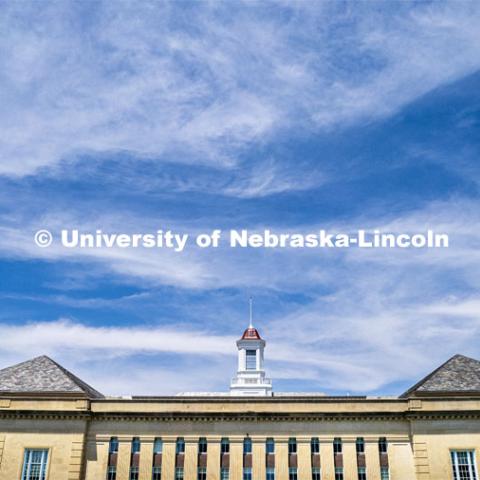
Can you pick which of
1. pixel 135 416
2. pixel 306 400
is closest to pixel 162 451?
pixel 135 416

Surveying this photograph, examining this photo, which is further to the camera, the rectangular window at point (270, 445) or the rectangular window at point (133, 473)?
the rectangular window at point (270, 445)

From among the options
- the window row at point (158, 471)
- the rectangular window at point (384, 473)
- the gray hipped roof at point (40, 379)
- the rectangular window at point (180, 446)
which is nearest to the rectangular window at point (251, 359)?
the gray hipped roof at point (40, 379)

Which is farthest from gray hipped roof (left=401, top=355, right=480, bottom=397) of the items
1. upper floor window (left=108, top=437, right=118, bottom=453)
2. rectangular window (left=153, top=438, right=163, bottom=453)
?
upper floor window (left=108, top=437, right=118, bottom=453)

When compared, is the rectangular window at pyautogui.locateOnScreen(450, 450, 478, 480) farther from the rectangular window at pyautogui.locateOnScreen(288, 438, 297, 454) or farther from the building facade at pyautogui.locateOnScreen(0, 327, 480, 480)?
the rectangular window at pyautogui.locateOnScreen(288, 438, 297, 454)

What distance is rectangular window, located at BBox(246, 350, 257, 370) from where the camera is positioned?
75875 mm

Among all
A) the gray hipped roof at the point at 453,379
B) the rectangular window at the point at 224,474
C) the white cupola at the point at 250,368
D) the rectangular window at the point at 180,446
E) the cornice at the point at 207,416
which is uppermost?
the white cupola at the point at 250,368

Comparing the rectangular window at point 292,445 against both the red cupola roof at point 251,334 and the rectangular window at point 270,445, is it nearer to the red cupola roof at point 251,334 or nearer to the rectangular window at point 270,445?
the rectangular window at point 270,445

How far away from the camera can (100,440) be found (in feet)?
161

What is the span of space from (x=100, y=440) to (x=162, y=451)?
5.28m

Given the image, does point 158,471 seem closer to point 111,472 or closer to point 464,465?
point 111,472

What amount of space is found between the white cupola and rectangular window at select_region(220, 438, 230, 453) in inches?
939

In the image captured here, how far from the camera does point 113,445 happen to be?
1932 inches

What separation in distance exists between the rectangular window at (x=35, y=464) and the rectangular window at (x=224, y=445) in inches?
561

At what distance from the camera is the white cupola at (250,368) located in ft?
241
